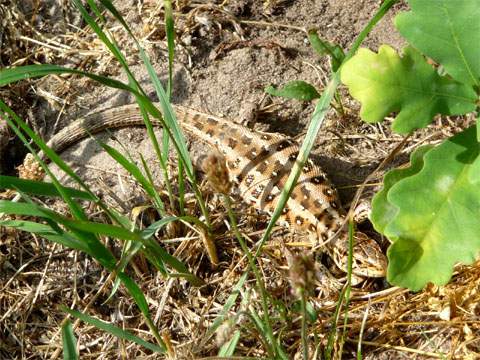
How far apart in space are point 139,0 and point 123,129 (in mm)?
910

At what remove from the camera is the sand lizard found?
4.01 metres

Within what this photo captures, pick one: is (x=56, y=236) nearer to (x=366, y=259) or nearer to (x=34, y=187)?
(x=34, y=187)

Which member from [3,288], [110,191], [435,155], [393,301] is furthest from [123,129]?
[435,155]

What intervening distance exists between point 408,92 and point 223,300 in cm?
147

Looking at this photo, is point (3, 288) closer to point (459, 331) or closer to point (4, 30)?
point (4, 30)

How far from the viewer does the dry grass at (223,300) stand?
3094mm

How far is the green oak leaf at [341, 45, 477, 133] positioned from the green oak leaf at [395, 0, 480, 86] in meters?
0.04

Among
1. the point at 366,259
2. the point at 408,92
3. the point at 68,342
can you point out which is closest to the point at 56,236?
the point at 68,342

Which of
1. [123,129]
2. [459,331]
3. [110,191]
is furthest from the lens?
[123,129]

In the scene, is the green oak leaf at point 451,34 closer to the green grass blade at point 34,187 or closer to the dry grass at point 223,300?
the dry grass at point 223,300

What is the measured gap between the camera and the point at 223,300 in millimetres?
3416

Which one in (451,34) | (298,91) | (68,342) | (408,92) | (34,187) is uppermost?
(451,34)

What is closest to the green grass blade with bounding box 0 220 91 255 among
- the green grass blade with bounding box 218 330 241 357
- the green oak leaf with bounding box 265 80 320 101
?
the green grass blade with bounding box 218 330 241 357

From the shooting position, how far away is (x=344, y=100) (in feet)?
13.4
